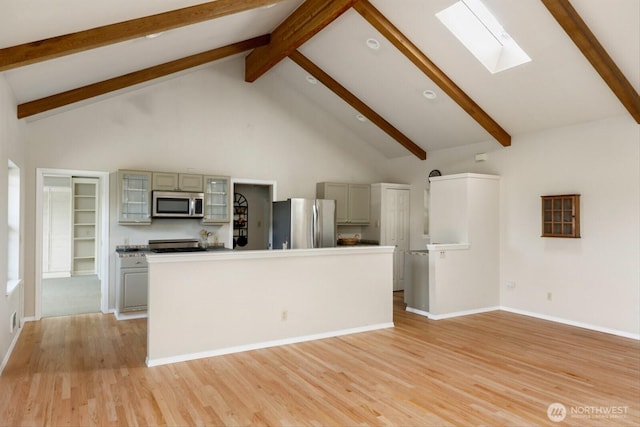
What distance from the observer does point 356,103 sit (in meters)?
7.02

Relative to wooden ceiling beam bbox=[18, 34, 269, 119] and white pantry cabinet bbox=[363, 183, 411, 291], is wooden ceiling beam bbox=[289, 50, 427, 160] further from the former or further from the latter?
wooden ceiling beam bbox=[18, 34, 269, 119]

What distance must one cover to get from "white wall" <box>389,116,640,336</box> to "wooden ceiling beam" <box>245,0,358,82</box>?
323cm

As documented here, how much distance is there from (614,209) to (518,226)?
1.30 meters

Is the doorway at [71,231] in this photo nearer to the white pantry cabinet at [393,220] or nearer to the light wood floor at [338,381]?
the light wood floor at [338,381]

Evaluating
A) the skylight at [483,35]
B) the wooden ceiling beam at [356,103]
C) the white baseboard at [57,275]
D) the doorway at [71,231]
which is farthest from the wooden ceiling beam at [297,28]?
the white baseboard at [57,275]

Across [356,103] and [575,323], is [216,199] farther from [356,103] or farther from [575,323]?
[575,323]

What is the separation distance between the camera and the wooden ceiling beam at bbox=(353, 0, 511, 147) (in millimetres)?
4957

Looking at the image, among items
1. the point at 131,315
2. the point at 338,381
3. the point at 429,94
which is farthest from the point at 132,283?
the point at 429,94

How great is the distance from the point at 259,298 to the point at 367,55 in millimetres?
3532

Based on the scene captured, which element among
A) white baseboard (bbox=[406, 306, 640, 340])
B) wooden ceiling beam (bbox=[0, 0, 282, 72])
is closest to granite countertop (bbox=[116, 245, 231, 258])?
wooden ceiling beam (bbox=[0, 0, 282, 72])

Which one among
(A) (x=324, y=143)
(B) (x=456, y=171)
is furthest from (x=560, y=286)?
(A) (x=324, y=143)

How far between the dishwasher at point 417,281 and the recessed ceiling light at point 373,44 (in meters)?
2.89

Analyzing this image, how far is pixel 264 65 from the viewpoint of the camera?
6305 mm

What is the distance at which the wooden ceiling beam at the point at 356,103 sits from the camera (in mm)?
6578
